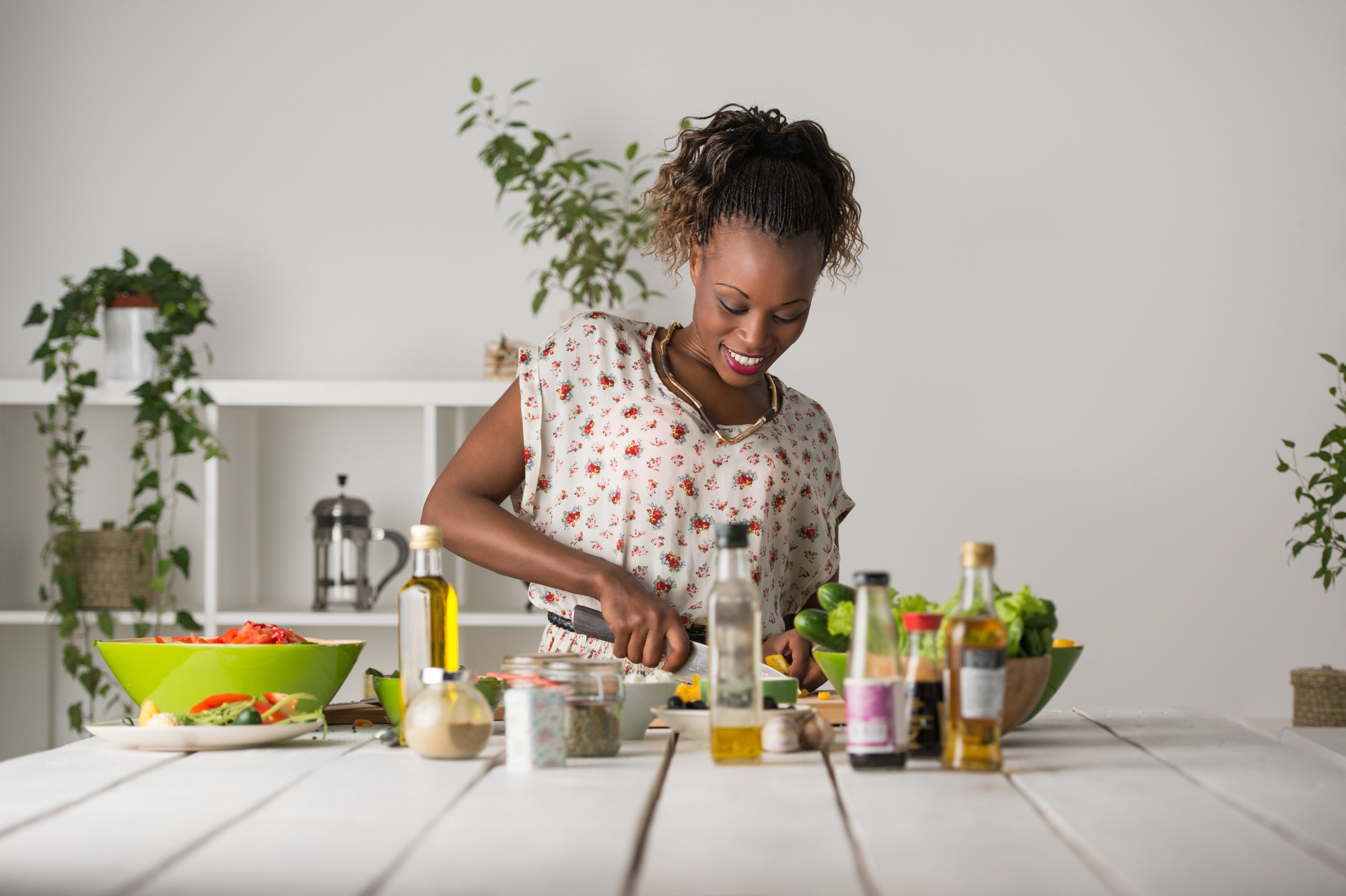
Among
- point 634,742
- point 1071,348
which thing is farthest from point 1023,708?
point 1071,348

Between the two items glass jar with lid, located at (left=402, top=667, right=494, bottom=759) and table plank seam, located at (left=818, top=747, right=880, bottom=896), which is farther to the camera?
glass jar with lid, located at (left=402, top=667, right=494, bottom=759)

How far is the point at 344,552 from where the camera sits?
3.06m

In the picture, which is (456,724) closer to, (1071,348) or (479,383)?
(479,383)

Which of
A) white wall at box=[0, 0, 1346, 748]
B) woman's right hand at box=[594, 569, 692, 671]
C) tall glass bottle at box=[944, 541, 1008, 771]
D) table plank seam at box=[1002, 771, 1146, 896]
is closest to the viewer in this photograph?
table plank seam at box=[1002, 771, 1146, 896]

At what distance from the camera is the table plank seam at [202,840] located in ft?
2.31

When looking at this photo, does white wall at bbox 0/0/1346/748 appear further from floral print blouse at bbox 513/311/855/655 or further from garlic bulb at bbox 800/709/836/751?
garlic bulb at bbox 800/709/836/751

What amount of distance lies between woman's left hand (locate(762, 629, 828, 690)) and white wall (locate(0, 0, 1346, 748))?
1.60m

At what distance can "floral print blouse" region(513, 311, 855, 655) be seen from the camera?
1.72m

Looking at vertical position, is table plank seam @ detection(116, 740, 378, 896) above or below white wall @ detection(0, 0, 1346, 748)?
below

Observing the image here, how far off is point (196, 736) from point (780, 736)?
1.78 ft

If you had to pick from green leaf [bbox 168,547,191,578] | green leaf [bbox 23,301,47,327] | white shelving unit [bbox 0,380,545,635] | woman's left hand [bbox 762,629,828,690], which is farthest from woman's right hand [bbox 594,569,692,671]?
green leaf [bbox 23,301,47,327]

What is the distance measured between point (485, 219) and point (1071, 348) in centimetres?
154

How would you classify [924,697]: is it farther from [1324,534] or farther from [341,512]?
[341,512]

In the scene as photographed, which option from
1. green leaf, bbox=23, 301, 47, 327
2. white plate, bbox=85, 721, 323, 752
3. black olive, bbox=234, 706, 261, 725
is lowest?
white plate, bbox=85, 721, 323, 752
